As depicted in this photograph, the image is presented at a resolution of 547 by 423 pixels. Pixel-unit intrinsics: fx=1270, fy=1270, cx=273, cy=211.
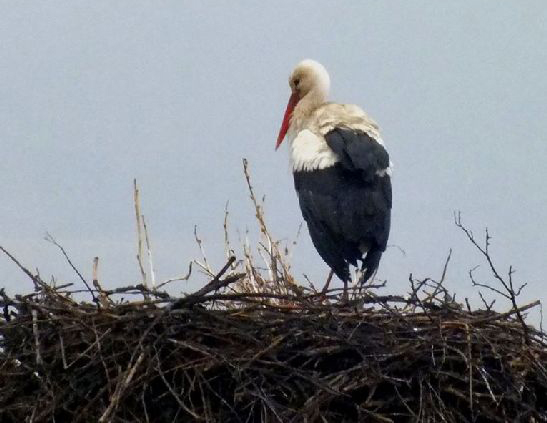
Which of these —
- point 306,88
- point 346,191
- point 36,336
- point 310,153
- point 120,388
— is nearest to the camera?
point 120,388

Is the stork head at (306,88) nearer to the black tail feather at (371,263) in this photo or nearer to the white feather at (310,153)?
the white feather at (310,153)

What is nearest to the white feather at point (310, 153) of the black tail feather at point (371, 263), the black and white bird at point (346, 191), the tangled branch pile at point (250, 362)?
the black and white bird at point (346, 191)

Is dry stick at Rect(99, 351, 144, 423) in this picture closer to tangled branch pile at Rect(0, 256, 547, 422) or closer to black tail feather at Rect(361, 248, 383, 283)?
tangled branch pile at Rect(0, 256, 547, 422)

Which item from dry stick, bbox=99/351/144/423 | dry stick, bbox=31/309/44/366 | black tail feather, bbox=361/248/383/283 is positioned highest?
black tail feather, bbox=361/248/383/283

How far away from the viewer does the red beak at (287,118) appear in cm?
770

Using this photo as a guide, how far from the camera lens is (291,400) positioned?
4344 millimetres

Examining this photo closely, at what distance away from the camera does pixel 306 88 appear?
7.70 meters

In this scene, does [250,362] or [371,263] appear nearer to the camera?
[250,362]

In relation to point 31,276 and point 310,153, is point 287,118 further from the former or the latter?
point 31,276

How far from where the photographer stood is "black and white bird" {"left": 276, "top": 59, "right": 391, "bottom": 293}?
21.3 feet

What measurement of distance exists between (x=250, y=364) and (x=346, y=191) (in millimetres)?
2324

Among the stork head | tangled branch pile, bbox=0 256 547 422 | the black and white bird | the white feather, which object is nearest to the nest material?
tangled branch pile, bbox=0 256 547 422

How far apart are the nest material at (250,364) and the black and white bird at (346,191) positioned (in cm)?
195

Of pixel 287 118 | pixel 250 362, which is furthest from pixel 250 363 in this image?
pixel 287 118
